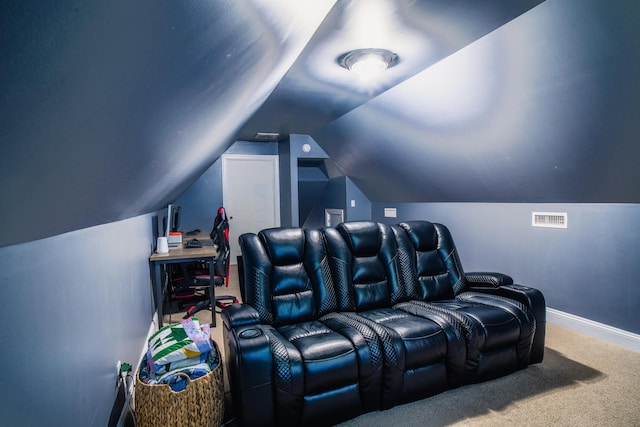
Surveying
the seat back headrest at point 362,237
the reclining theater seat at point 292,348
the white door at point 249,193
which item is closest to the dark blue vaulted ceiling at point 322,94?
the reclining theater seat at point 292,348

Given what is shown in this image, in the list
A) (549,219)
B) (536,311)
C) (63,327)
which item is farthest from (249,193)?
(63,327)

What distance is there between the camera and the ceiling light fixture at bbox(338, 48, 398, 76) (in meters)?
2.42

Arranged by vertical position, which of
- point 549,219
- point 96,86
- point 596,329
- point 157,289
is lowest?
point 596,329

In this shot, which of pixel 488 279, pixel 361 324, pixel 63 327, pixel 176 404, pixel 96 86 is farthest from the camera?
pixel 488 279

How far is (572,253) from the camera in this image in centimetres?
303

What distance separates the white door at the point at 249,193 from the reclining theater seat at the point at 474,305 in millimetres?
3770

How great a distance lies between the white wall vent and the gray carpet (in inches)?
44.4

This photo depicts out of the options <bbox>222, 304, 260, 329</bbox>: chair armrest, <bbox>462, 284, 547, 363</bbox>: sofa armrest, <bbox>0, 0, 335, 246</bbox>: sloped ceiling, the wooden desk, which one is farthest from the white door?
<bbox>0, 0, 335, 246</bbox>: sloped ceiling

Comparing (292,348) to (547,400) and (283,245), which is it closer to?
(283,245)

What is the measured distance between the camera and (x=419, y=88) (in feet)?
9.75

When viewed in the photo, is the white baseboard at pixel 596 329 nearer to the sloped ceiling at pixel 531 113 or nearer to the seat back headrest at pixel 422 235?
the sloped ceiling at pixel 531 113

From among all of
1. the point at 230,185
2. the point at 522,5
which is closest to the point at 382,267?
the point at 522,5

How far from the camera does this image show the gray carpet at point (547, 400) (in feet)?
6.14

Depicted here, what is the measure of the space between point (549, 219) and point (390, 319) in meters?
2.06
